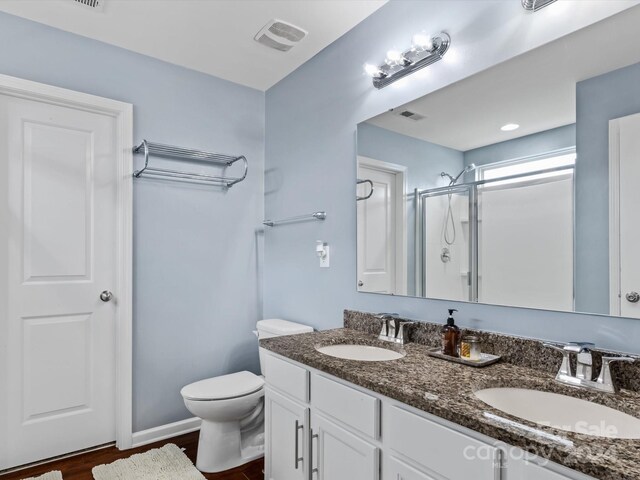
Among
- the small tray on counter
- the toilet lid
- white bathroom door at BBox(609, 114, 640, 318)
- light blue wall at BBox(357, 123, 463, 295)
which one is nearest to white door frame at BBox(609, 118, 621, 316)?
white bathroom door at BBox(609, 114, 640, 318)

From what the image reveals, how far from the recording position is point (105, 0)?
1980 millimetres

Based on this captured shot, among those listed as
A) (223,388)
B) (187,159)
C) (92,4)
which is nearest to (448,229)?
(223,388)

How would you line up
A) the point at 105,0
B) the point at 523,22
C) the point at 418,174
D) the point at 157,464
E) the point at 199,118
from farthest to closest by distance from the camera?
the point at 199,118
the point at 157,464
the point at 105,0
the point at 418,174
the point at 523,22

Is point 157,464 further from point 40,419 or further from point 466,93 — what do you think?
point 466,93

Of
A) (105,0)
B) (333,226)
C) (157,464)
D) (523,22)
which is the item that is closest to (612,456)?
(523,22)

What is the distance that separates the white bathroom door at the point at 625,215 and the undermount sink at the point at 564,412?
0.31 m

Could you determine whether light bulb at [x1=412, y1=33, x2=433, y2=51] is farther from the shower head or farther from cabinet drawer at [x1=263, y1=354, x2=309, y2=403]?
cabinet drawer at [x1=263, y1=354, x2=309, y2=403]

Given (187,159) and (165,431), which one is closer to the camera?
(165,431)

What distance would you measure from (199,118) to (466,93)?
1841mm

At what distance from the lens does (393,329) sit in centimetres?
179

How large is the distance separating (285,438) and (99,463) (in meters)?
1.28

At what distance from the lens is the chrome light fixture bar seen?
1.32m

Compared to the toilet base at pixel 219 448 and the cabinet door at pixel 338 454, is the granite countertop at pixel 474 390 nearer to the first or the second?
the cabinet door at pixel 338 454

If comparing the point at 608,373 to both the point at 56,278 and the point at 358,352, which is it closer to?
the point at 358,352
